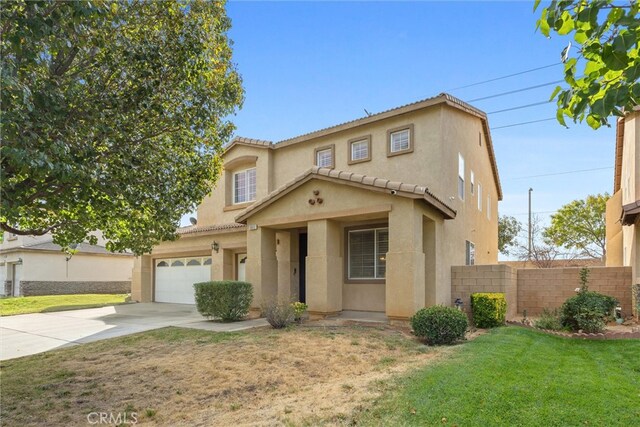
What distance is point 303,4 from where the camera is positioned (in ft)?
37.6

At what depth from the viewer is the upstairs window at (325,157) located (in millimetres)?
17516

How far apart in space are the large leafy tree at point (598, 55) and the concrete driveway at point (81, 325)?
412 inches

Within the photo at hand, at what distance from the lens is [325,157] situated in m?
17.7

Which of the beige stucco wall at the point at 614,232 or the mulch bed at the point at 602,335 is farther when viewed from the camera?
the beige stucco wall at the point at 614,232

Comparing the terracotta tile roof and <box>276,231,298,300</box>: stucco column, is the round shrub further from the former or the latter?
the terracotta tile roof

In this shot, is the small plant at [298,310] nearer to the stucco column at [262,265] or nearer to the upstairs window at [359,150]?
the stucco column at [262,265]

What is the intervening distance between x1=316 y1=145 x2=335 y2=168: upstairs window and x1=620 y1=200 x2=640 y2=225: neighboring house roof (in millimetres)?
9959

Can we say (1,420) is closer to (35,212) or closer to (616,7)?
(35,212)

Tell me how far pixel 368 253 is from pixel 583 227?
29.8 meters

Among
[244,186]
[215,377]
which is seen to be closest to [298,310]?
[215,377]

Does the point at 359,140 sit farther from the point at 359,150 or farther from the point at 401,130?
the point at 401,130

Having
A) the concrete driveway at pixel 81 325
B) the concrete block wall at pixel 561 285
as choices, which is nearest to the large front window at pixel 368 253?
the concrete driveway at pixel 81 325

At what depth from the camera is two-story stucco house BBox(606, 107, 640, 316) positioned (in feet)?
42.7

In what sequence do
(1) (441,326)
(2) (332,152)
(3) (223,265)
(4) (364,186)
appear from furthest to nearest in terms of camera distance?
(3) (223,265), (2) (332,152), (4) (364,186), (1) (441,326)
